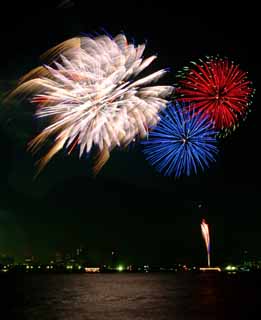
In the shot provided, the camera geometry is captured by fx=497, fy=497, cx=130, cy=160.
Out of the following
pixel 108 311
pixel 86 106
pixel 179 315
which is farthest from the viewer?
pixel 108 311

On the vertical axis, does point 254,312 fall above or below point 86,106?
below

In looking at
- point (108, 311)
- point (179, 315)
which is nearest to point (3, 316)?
point (108, 311)

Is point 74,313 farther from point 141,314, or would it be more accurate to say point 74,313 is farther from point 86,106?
point 86,106

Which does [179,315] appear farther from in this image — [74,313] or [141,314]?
[74,313]

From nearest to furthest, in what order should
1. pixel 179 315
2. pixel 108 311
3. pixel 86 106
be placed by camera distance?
pixel 86 106, pixel 179 315, pixel 108 311

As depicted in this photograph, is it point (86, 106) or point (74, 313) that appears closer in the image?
point (86, 106)

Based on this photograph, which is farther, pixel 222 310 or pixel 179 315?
pixel 222 310

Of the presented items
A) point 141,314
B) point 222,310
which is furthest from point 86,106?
point 222,310

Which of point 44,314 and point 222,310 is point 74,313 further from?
point 222,310

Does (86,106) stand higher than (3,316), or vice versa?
(86,106)
